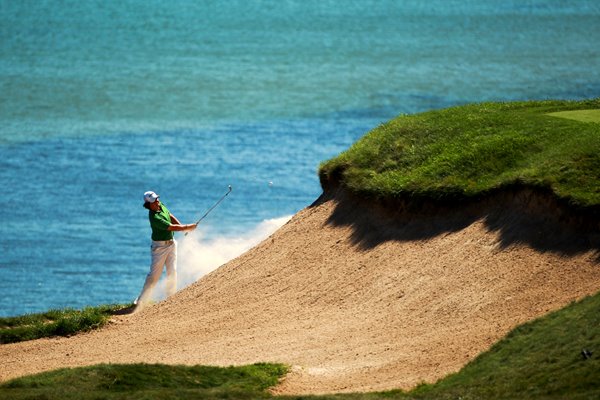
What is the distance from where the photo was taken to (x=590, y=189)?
73.4ft

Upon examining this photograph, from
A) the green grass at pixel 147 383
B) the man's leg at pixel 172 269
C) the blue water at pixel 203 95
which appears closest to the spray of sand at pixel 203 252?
the man's leg at pixel 172 269

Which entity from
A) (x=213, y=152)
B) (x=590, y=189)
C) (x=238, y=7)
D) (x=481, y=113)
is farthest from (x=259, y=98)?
(x=590, y=189)

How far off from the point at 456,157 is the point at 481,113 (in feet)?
7.45

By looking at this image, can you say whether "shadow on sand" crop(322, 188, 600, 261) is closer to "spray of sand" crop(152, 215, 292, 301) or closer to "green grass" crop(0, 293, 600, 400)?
A: "green grass" crop(0, 293, 600, 400)

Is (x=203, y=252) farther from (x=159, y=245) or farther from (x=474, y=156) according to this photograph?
(x=474, y=156)

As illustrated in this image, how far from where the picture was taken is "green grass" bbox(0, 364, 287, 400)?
63.5ft

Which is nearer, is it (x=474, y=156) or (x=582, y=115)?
(x=474, y=156)

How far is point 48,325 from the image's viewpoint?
2588cm

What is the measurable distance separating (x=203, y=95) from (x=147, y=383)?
5292 cm

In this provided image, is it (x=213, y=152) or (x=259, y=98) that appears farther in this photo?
(x=259, y=98)

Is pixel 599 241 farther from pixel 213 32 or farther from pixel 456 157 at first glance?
pixel 213 32

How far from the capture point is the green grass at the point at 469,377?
1814cm

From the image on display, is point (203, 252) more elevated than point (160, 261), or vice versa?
point (203, 252)

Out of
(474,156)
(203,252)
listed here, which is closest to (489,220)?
(474,156)
